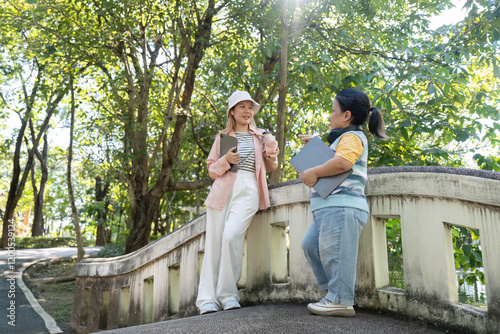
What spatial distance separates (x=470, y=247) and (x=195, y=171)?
41.0 feet

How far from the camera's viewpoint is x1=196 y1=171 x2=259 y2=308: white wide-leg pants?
12.3 ft

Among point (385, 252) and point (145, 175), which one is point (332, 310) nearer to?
point (385, 252)

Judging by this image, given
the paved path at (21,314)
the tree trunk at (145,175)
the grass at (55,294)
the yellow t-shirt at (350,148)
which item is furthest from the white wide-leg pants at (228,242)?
the tree trunk at (145,175)

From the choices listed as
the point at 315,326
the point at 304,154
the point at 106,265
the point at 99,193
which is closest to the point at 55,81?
the point at 106,265

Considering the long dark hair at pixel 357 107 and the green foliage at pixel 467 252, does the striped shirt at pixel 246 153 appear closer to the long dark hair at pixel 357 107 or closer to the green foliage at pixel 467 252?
the long dark hair at pixel 357 107

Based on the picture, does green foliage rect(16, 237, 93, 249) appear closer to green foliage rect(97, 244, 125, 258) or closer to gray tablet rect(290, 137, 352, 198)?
green foliage rect(97, 244, 125, 258)

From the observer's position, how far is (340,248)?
113 inches

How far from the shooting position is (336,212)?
291 centimetres

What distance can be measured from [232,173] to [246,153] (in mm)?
241

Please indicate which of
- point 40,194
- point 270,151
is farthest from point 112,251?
point 40,194

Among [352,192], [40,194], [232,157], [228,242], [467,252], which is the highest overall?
[40,194]

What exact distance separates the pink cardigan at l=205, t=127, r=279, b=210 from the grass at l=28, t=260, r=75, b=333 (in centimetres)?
424

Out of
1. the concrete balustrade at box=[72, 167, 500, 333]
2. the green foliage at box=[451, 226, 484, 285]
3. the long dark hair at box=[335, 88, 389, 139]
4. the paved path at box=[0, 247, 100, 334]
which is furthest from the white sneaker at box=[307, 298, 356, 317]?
the paved path at box=[0, 247, 100, 334]

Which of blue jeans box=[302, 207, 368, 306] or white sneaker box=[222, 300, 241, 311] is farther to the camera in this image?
white sneaker box=[222, 300, 241, 311]
